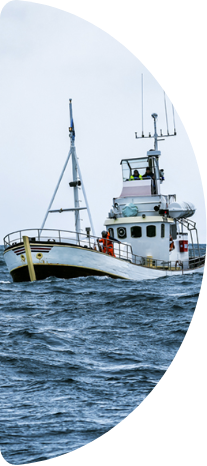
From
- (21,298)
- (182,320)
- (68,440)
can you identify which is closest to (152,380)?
(68,440)

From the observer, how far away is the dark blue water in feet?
13.8

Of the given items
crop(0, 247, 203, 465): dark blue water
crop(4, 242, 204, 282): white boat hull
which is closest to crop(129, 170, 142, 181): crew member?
crop(4, 242, 204, 282): white boat hull

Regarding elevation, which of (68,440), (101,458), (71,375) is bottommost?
(71,375)

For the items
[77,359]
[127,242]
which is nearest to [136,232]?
[127,242]

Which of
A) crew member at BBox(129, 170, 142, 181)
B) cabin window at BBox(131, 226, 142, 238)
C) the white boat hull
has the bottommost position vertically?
the white boat hull

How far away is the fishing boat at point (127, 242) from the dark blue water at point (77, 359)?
326 cm

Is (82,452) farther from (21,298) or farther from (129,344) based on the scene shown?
(21,298)

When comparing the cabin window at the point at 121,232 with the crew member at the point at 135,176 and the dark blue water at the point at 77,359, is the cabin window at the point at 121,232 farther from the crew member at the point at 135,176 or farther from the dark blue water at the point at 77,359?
the dark blue water at the point at 77,359

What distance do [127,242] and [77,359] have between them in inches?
546

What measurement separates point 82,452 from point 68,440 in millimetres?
1674

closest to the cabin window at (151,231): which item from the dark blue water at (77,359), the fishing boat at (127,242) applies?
the fishing boat at (127,242)

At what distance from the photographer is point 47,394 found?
552cm

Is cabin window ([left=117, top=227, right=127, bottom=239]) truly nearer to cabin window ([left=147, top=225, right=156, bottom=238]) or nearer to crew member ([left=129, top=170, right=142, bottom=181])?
cabin window ([left=147, top=225, right=156, bottom=238])

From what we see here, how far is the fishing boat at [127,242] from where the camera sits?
1828 cm
